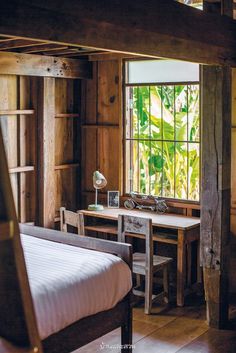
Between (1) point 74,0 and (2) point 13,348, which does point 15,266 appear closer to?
(2) point 13,348

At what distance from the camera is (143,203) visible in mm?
6012

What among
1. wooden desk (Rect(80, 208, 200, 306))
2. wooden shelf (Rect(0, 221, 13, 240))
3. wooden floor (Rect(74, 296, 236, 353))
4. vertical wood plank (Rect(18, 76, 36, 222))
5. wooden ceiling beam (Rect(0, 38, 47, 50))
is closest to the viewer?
wooden shelf (Rect(0, 221, 13, 240))

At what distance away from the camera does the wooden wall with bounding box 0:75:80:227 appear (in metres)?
5.77

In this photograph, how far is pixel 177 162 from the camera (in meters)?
5.98

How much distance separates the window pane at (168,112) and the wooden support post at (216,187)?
1.26 metres

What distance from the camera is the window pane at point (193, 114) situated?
5738 millimetres

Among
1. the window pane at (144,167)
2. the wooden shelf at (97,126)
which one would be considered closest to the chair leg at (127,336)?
the window pane at (144,167)

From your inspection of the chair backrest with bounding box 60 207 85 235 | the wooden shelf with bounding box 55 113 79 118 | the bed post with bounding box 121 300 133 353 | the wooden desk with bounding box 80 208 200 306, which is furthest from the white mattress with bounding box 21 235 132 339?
the wooden shelf with bounding box 55 113 79 118

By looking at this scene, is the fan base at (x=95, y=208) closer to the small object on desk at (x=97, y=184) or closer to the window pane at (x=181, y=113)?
the small object on desk at (x=97, y=184)

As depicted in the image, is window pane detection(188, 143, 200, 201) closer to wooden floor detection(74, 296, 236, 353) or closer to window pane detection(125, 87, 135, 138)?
window pane detection(125, 87, 135, 138)

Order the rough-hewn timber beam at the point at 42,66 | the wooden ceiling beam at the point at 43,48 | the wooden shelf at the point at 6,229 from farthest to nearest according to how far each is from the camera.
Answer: the rough-hewn timber beam at the point at 42,66
the wooden ceiling beam at the point at 43,48
the wooden shelf at the point at 6,229

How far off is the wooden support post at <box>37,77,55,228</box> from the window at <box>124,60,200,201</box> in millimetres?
791

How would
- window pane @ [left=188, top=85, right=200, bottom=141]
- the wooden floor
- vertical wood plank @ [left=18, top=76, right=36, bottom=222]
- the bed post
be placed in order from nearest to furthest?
the bed post < the wooden floor < window pane @ [left=188, top=85, right=200, bottom=141] < vertical wood plank @ [left=18, top=76, right=36, bottom=222]

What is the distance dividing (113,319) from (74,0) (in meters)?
2.13
